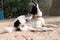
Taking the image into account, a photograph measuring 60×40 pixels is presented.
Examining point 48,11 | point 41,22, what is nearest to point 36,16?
point 41,22

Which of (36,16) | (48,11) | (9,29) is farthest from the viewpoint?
(48,11)

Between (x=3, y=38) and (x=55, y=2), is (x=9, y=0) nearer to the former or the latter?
(x=55, y=2)

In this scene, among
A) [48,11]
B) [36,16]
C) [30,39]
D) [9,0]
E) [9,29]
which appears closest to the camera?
[30,39]

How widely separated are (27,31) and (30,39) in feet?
4.07

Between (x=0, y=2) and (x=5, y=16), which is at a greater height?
(x=0, y=2)

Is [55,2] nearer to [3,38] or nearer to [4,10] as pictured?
[4,10]

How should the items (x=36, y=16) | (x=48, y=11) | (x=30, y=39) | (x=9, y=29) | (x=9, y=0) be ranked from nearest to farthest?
(x=30, y=39) < (x=9, y=29) < (x=36, y=16) < (x=9, y=0) < (x=48, y=11)

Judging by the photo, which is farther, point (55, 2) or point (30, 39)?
point (55, 2)

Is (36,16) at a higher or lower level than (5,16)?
higher

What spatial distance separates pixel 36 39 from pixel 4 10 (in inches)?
296

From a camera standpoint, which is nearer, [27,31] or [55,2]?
[27,31]

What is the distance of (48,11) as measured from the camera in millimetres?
13469

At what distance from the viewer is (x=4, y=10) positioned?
1257 cm

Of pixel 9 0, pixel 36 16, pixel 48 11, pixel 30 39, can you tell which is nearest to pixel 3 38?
pixel 30 39
